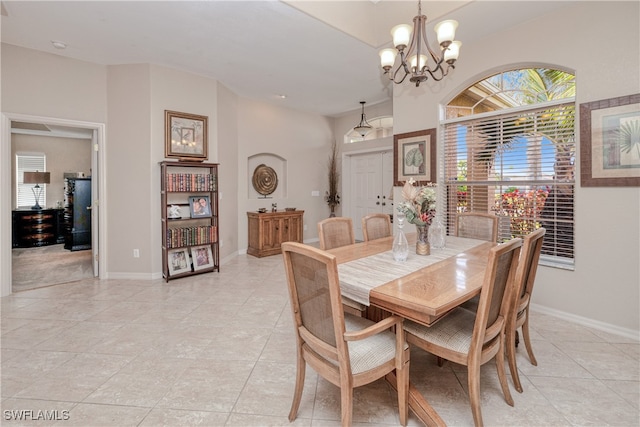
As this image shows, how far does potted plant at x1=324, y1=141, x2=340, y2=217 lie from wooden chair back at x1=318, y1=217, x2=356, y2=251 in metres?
4.09

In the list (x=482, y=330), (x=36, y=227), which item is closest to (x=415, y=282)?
(x=482, y=330)

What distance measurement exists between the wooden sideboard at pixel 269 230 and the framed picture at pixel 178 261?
53.8 inches

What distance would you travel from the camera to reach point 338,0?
10.1ft

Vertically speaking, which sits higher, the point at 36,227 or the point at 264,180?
the point at 264,180

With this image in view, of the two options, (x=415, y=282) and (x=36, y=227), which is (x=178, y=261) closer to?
(x=415, y=282)

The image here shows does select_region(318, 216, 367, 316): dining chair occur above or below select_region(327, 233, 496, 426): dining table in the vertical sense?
above

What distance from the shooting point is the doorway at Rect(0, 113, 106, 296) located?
3350 millimetres

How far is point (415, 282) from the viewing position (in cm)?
158

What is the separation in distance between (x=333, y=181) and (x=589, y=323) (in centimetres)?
496

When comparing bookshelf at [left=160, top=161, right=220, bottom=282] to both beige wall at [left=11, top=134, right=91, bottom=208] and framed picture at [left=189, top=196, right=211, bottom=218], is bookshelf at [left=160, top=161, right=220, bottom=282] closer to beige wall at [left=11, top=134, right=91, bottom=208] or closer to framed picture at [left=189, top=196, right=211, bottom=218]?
framed picture at [left=189, top=196, right=211, bottom=218]

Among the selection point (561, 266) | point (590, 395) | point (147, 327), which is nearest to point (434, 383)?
point (590, 395)

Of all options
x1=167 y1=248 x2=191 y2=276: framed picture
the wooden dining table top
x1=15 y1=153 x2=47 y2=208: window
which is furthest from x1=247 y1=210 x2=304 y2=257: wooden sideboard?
x1=15 y1=153 x2=47 y2=208: window

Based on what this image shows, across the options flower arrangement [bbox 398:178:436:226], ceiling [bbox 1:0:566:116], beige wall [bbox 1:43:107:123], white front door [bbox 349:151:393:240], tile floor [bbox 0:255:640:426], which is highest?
ceiling [bbox 1:0:566:116]

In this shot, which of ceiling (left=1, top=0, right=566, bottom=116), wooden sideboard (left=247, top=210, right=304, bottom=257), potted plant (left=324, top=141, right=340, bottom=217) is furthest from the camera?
potted plant (left=324, top=141, right=340, bottom=217)
